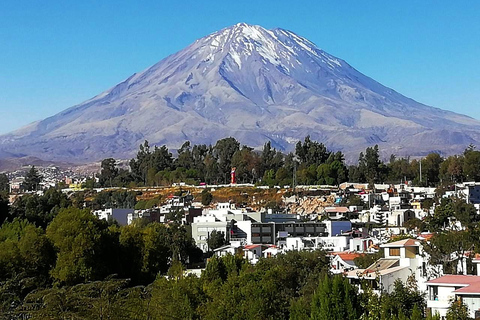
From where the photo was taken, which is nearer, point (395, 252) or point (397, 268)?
point (397, 268)

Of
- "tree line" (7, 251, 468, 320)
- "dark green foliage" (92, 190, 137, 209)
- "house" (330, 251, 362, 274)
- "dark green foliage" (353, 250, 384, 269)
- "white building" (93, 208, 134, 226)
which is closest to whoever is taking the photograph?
"tree line" (7, 251, 468, 320)

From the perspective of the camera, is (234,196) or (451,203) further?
(234,196)

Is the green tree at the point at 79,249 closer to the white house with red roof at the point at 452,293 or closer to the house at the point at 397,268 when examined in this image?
the house at the point at 397,268

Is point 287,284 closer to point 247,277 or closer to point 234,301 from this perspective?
point 247,277

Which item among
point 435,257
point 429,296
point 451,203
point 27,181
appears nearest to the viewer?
point 429,296

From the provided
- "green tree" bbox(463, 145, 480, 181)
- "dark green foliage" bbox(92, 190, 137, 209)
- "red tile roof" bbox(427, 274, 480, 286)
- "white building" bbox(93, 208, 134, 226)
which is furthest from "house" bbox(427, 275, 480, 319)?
"dark green foliage" bbox(92, 190, 137, 209)

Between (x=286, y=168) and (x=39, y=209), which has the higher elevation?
(x=286, y=168)

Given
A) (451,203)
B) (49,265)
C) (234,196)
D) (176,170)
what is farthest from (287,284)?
(176,170)

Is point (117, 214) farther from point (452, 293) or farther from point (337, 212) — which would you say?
point (452, 293)

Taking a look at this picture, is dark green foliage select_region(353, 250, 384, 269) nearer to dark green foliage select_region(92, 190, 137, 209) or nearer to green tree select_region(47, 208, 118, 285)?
green tree select_region(47, 208, 118, 285)

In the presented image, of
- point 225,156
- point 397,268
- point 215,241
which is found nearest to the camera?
point 397,268

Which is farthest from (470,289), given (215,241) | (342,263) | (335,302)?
(215,241)
